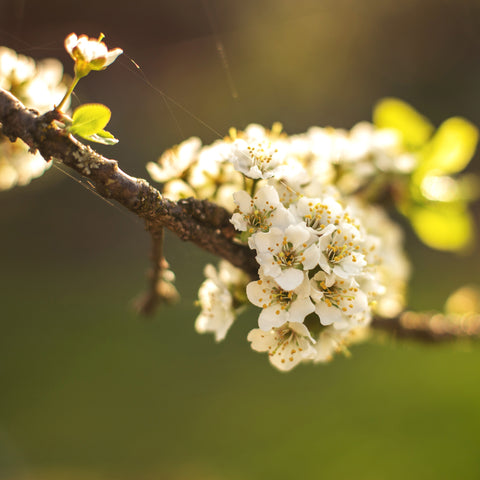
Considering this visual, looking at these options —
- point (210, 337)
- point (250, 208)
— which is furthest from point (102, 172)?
point (210, 337)

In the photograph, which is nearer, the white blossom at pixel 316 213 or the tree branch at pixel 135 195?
the tree branch at pixel 135 195

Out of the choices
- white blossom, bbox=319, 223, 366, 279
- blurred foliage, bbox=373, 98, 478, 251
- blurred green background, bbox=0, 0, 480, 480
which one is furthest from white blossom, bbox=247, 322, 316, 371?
blurred green background, bbox=0, 0, 480, 480

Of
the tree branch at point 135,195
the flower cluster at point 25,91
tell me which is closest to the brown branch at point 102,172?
the tree branch at point 135,195

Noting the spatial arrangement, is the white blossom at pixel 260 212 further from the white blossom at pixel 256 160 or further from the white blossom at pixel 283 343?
the white blossom at pixel 283 343

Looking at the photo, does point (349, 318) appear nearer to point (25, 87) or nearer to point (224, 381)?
point (25, 87)

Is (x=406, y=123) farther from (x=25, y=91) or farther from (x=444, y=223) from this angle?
(x=25, y=91)

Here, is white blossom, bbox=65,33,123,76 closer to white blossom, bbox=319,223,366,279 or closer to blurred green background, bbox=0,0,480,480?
white blossom, bbox=319,223,366,279
